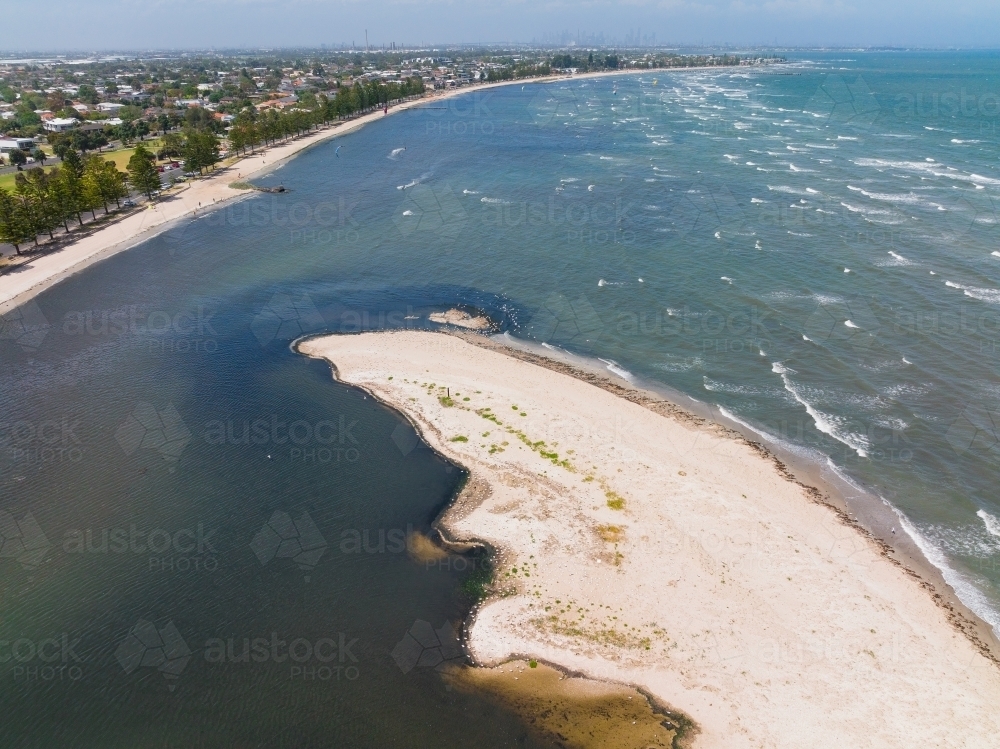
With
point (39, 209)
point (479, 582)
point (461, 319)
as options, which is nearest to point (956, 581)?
point (479, 582)

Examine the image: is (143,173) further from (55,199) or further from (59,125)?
(59,125)

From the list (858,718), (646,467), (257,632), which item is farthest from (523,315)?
(858,718)

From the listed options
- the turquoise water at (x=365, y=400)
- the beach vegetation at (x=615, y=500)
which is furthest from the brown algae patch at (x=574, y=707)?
the beach vegetation at (x=615, y=500)

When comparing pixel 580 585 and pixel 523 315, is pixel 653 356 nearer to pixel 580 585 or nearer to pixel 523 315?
pixel 523 315

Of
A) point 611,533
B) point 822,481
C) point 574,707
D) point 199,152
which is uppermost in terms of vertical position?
point 199,152

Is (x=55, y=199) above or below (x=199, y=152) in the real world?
below
